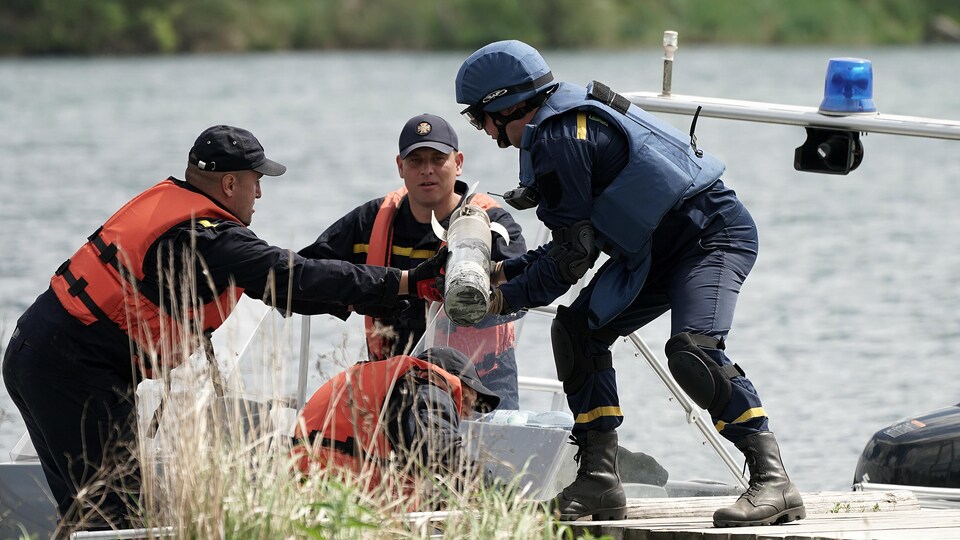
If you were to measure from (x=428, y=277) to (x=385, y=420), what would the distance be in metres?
0.84

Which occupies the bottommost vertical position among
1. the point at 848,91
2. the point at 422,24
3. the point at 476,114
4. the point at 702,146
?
the point at 476,114

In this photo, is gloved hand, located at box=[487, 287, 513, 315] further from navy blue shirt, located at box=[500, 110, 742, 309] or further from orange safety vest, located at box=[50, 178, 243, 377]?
orange safety vest, located at box=[50, 178, 243, 377]

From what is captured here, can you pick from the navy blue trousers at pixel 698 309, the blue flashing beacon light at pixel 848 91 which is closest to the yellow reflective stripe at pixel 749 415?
the navy blue trousers at pixel 698 309

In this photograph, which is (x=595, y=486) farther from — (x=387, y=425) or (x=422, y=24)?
(x=422, y=24)

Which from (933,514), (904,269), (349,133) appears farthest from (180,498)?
(349,133)

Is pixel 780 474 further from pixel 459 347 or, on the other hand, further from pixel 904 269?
pixel 904 269

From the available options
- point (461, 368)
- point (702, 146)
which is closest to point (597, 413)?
point (461, 368)

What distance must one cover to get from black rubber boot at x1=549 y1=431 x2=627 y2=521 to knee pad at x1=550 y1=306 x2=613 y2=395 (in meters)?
0.22

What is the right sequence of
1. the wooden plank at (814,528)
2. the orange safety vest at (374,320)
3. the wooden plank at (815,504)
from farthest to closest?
the orange safety vest at (374,320) < the wooden plank at (815,504) < the wooden plank at (814,528)

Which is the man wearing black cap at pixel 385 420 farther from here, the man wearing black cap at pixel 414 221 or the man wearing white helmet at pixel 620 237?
the man wearing black cap at pixel 414 221

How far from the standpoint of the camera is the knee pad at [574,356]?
18.5ft

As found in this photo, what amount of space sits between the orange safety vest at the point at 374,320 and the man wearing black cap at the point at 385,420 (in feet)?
2.55

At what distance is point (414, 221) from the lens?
274 inches

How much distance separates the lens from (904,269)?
872 inches
